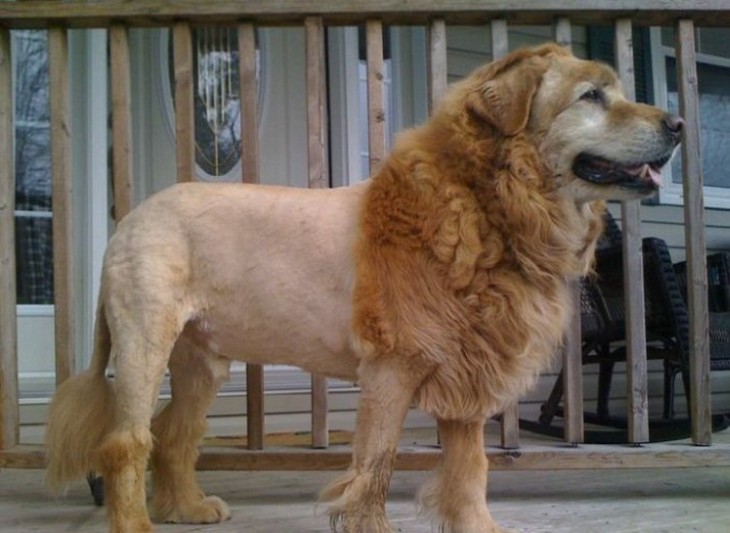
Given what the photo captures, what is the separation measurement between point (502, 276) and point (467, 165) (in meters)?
0.37

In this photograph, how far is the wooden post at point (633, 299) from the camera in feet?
10.3

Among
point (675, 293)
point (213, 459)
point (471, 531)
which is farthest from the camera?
point (675, 293)

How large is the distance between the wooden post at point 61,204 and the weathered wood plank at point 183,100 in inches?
18.0

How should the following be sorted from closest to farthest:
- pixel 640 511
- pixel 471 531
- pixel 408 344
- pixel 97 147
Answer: pixel 408 344 → pixel 471 531 → pixel 640 511 → pixel 97 147

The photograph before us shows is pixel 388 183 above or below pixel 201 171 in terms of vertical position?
below

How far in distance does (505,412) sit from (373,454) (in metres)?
0.91

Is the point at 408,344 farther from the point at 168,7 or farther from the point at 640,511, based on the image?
the point at 168,7

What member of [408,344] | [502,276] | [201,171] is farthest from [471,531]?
[201,171]

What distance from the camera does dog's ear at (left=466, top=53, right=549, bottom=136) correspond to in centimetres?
240

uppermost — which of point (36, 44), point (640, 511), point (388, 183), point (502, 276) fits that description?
point (36, 44)

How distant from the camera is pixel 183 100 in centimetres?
313

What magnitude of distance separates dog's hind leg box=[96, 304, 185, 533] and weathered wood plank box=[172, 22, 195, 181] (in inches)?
32.8

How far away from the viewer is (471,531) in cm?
246

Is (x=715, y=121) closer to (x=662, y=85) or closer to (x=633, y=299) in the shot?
(x=662, y=85)
